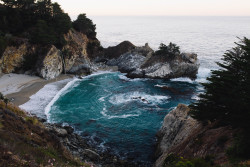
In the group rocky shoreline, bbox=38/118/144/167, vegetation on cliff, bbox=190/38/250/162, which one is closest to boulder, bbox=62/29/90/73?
rocky shoreline, bbox=38/118/144/167

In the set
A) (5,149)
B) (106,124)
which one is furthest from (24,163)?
(106,124)

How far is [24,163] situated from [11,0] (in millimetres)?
61100

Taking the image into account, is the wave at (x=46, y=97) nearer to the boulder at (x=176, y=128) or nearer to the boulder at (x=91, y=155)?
the boulder at (x=91, y=155)

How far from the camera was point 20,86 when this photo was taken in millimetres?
44219

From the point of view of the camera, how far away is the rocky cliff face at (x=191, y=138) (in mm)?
15720

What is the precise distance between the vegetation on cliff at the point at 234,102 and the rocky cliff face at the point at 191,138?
101 cm

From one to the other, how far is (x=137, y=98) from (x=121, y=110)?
6881mm

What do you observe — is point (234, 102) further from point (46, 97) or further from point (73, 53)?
point (73, 53)

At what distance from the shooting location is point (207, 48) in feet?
317

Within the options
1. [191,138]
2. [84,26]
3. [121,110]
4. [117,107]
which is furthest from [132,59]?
[191,138]

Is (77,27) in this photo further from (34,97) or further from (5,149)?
(5,149)

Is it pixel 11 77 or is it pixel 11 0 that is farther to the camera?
pixel 11 0

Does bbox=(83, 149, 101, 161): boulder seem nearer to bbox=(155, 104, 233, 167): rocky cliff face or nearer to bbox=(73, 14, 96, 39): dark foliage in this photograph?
bbox=(155, 104, 233, 167): rocky cliff face

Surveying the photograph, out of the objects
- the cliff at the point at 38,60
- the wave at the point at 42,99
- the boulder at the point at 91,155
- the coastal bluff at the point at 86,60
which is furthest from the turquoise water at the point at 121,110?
the cliff at the point at 38,60
